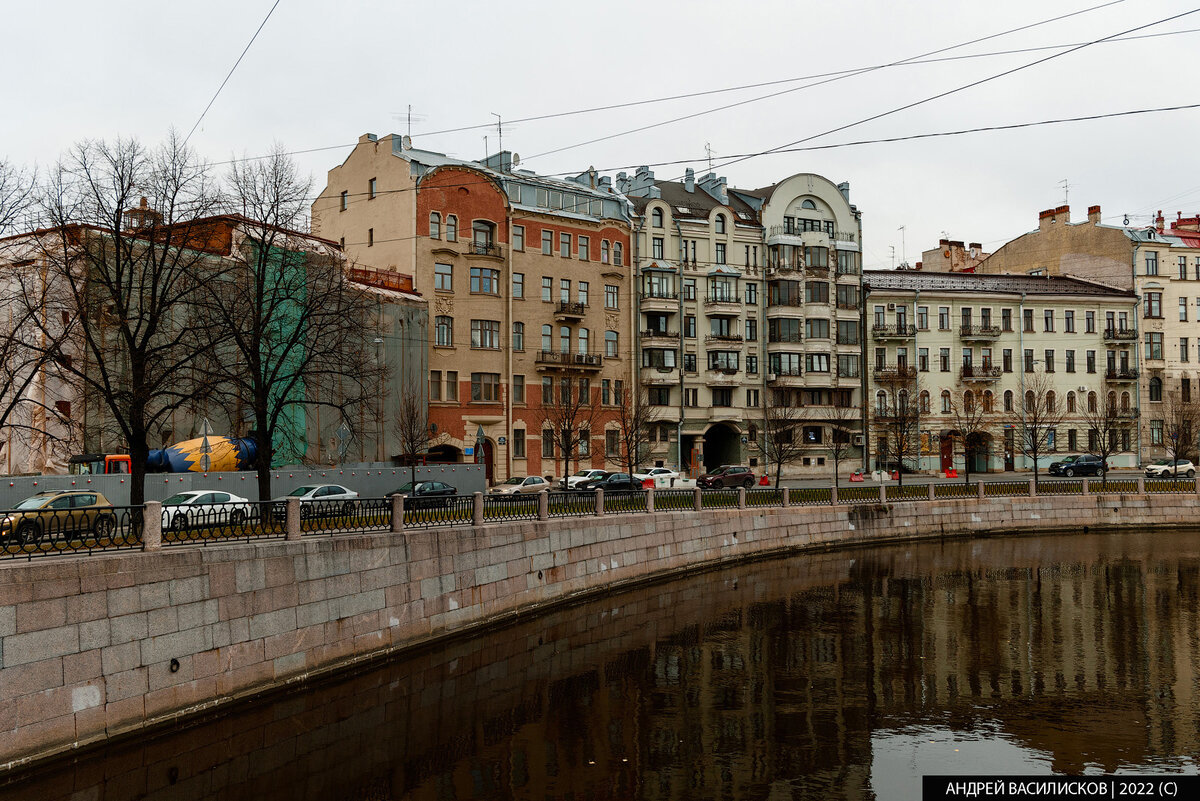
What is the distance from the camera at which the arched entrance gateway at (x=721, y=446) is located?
60219 mm

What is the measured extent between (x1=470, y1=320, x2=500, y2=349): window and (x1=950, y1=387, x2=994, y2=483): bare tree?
30.6 m

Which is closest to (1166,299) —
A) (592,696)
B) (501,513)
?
(501,513)

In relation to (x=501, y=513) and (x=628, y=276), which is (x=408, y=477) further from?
(x=628, y=276)

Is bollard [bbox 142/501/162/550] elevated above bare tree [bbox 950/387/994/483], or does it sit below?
below

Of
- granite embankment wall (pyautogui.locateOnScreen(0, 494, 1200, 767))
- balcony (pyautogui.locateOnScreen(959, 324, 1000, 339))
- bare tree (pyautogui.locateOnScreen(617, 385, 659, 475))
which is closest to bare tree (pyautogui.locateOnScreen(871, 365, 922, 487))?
balcony (pyautogui.locateOnScreen(959, 324, 1000, 339))

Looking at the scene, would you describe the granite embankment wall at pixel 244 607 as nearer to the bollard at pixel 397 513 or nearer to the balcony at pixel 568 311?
the bollard at pixel 397 513

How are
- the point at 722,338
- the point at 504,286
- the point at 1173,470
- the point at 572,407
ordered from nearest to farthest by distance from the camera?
the point at 572,407 → the point at 504,286 → the point at 1173,470 → the point at 722,338

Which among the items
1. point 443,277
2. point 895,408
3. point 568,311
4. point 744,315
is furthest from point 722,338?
point 443,277

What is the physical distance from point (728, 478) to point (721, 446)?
1155 centimetres

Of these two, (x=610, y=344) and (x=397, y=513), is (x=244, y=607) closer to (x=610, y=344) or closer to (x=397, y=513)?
(x=397, y=513)

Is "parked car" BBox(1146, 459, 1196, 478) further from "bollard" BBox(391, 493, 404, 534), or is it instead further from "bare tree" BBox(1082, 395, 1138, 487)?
"bollard" BBox(391, 493, 404, 534)

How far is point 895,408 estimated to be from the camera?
59156 mm

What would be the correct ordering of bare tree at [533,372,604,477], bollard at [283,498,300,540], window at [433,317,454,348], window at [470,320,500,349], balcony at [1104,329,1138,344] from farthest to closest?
balcony at [1104,329,1138,344] < bare tree at [533,372,604,477] < window at [470,320,500,349] < window at [433,317,454,348] < bollard at [283,498,300,540]

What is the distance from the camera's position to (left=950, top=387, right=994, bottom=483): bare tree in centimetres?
6138
